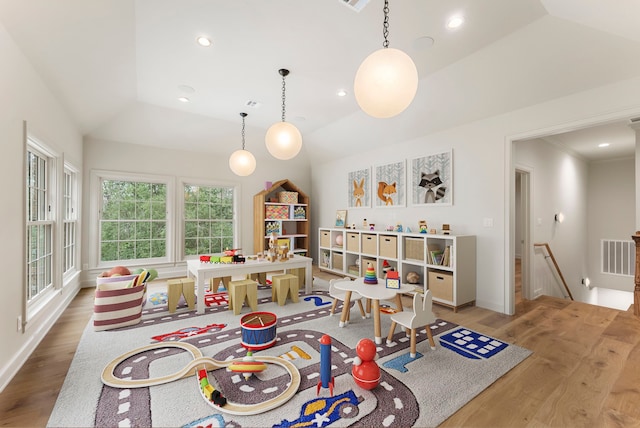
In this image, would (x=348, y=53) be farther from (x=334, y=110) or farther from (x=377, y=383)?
(x=377, y=383)

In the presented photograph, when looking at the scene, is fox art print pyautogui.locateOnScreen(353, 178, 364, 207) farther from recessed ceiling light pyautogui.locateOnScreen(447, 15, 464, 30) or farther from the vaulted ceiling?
recessed ceiling light pyautogui.locateOnScreen(447, 15, 464, 30)

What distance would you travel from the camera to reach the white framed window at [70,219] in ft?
12.5

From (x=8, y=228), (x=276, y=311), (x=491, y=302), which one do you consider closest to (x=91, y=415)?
(x=8, y=228)

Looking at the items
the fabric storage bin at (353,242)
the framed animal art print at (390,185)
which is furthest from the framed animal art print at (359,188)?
the fabric storage bin at (353,242)

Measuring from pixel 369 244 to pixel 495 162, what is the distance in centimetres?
214

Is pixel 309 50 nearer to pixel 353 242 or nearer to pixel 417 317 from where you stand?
pixel 417 317

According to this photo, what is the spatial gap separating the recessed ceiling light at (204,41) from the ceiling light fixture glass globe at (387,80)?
171 cm

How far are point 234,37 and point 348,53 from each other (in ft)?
3.53

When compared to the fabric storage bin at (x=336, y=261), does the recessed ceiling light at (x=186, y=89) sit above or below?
above

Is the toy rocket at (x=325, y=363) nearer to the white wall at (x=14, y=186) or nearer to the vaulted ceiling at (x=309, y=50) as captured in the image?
the white wall at (x=14, y=186)

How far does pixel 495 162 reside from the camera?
11.3ft

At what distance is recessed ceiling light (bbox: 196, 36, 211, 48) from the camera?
2.55 m

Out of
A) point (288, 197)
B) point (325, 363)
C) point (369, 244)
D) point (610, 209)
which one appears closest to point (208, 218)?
point (288, 197)

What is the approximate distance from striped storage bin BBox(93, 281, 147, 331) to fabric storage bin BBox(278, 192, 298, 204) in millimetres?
3374
